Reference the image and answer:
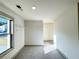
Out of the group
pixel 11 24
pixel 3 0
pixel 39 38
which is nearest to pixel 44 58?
pixel 11 24

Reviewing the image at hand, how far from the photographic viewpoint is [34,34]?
841cm

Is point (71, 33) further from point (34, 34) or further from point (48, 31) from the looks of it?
point (48, 31)

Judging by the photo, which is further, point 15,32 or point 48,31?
point 48,31

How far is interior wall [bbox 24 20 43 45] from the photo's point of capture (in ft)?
27.5

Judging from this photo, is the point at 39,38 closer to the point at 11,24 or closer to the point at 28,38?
the point at 28,38

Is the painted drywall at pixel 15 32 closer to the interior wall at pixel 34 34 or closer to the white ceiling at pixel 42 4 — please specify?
the white ceiling at pixel 42 4

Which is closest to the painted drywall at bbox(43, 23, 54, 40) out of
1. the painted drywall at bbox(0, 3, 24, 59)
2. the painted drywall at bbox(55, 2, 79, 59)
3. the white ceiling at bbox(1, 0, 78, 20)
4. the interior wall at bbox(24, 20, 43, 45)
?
the interior wall at bbox(24, 20, 43, 45)

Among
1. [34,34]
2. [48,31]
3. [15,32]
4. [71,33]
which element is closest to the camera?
[71,33]

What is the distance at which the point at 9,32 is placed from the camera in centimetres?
451

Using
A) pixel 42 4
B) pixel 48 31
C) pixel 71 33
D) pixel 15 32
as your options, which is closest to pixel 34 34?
pixel 15 32

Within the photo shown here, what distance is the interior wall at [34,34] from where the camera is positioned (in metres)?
8.38

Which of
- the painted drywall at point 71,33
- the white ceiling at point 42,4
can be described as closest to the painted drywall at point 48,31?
the painted drywall at point 71,33

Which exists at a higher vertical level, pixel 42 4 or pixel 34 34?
pixel 42 4

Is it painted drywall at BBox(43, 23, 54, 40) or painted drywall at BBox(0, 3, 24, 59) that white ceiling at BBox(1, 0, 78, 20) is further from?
painted drywall at BBox(43, 23, 54, 40)
